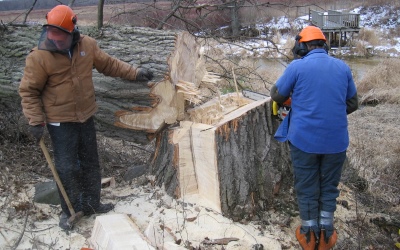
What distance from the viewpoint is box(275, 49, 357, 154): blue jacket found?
Result: 298 cm

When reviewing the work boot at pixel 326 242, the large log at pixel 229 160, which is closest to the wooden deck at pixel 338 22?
the large log at pixel 229 160

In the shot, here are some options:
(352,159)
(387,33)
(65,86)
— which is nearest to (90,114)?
(65,86)

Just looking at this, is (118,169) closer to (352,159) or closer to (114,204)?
(114,204)

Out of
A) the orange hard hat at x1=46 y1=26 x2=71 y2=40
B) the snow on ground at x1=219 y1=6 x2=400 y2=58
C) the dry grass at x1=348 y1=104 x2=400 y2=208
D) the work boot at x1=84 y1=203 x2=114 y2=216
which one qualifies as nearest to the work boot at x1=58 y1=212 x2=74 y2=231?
the work boot at x1=84 y1=203 x2=114 y2=216

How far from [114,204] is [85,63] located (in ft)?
4.38

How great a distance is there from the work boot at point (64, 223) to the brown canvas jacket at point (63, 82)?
841mm

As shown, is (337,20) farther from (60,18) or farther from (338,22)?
(60,18)

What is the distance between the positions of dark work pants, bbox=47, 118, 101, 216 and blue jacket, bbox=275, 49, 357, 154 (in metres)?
1.70

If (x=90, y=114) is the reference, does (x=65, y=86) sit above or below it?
above

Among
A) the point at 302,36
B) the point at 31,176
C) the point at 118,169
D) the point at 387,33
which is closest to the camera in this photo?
the point at 302,36

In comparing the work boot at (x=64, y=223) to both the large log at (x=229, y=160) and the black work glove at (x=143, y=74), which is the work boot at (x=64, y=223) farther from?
the black work glove at (x=143, y=74)

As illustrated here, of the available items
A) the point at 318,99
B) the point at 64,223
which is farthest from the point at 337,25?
the point at 64,223

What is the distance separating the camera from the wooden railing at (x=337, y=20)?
20531 mm

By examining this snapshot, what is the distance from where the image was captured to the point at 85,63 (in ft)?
10.9
